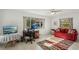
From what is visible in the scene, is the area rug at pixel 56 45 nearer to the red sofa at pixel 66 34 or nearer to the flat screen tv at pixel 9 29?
the red sofa at pixel 66 34

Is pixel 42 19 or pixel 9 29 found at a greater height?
→ pixel 42 19

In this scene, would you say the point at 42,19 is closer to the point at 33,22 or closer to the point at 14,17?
the point at 33,22

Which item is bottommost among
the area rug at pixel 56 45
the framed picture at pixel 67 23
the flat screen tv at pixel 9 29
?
the area rug at pixel 56 45

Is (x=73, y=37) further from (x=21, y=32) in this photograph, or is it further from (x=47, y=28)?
(x=21, y=32)

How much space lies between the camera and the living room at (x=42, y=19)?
6.21 ft

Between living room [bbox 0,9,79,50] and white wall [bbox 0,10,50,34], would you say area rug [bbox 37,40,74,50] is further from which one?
white wall [bbox 0,10,50,34]

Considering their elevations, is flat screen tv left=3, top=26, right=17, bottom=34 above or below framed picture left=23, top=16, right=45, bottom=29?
below

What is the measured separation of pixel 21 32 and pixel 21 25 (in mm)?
119

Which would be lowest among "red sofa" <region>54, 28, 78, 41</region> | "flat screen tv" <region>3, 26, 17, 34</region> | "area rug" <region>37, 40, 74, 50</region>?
"area rug" <region>37, 40, 74, 50</region>

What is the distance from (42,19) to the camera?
1.97 meters

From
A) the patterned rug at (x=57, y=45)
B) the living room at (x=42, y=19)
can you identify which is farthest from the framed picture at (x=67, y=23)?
the patterned rug at (x=57, y=45)

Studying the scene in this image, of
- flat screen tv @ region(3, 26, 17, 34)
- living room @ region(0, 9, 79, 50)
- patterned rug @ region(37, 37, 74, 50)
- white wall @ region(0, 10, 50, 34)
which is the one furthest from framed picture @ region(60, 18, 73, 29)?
flat screen tv @ region(3, 26, 17, 34)

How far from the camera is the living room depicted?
189cm

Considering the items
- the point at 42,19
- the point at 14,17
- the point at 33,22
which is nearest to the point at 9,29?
the point at 14,17
